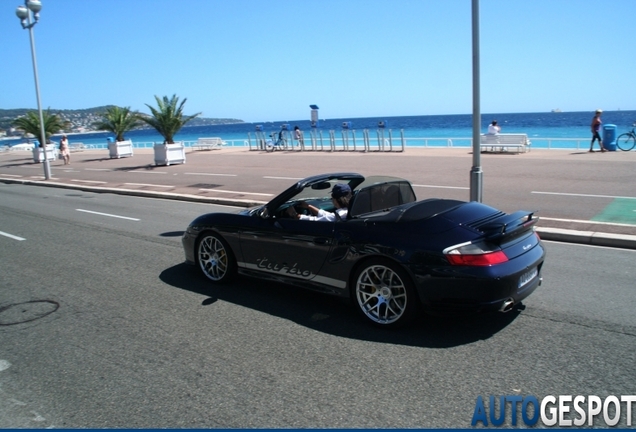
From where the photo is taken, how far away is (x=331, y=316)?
18.9 ft

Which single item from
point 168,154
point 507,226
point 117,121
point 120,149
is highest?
point 117,121

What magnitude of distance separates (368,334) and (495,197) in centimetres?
870

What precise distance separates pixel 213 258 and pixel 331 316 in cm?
196

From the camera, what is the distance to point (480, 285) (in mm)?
4781

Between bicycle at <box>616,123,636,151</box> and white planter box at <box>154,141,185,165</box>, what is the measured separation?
19.9 meters

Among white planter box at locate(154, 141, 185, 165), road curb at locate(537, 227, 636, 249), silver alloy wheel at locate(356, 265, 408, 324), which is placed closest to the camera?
silver alloy wheel at locate(356, 265, 408, 324)

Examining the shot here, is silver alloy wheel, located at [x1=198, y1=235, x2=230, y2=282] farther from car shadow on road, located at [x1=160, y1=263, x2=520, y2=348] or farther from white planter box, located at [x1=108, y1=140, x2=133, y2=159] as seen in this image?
white planter box, located at [x1=108, y1=140, x2=133, y2=159]

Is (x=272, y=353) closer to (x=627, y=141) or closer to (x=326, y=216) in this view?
(x=326, y=216)

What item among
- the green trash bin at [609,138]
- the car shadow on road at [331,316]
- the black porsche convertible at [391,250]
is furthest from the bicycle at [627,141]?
the car shadow on road at [331,316]

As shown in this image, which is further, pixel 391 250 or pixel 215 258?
pixel 215 258

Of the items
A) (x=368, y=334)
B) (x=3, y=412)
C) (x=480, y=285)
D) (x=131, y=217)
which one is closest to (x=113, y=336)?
(x=3, y=412)

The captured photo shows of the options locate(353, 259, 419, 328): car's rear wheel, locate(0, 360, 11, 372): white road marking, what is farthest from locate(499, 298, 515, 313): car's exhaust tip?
locate(0, 360, 11, 372): white road marking

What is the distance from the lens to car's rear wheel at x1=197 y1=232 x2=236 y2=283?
6.78 meters

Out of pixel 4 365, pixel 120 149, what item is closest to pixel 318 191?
pixel 4 365
